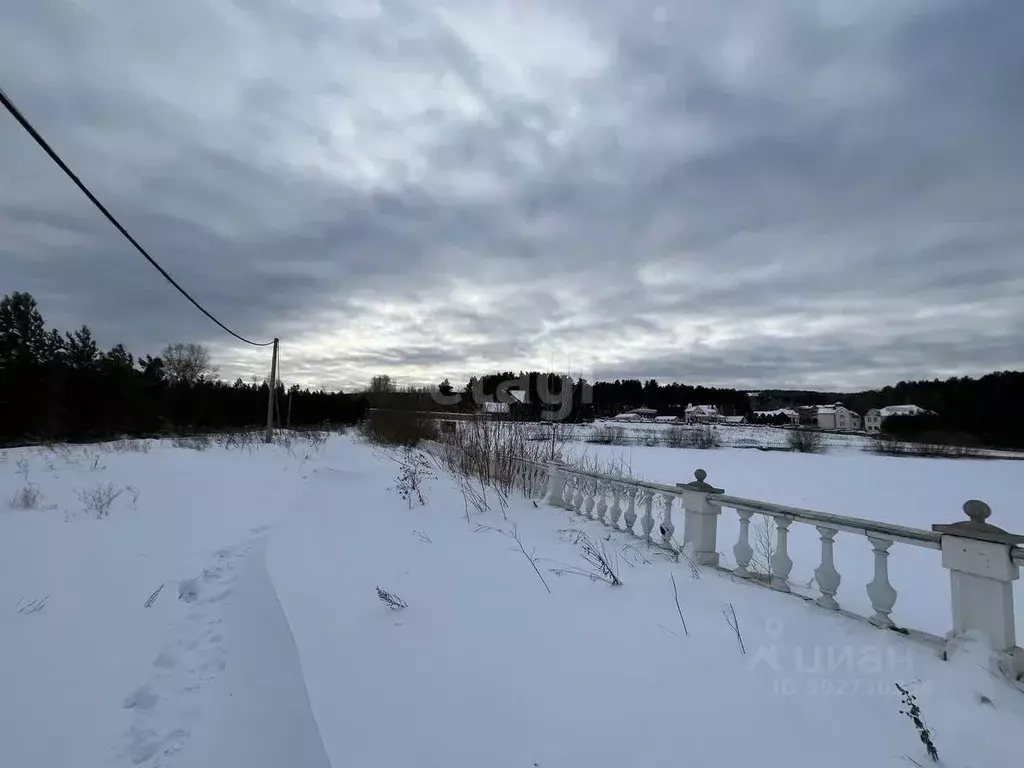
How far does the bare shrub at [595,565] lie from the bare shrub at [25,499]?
717 cm

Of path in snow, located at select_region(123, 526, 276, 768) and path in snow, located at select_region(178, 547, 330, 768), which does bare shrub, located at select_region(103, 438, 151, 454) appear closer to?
path in snow, located at select_region(123, 526, 276, 768)

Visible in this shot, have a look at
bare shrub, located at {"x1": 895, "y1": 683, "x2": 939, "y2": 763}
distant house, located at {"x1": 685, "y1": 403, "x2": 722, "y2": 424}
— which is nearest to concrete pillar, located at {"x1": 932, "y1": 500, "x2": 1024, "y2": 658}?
bare shrub, located at {"x1": 895, "y1": 683, "x2": 939, "y2": 763}

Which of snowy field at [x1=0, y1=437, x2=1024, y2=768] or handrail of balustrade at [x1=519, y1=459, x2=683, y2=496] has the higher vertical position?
handrail of balustrade at [x1=519, y1=459, x2=683, y2=496]

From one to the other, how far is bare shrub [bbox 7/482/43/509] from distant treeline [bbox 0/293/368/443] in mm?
18526

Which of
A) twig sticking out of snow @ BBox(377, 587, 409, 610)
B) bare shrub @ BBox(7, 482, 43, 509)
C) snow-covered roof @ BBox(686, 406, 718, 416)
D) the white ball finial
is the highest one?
snow-covered roof @ BBox(686, 406, 718, 416)

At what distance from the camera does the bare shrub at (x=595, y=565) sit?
14.2ft

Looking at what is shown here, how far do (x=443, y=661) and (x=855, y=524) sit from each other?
2819mm

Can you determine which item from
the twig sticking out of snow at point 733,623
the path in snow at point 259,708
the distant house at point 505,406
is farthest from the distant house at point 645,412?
the path in snow at point 259,708

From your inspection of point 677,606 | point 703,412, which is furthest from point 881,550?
point 703,412

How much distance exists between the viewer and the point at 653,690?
273 cm

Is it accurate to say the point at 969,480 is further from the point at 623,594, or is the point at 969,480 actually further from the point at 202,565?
the point at 202,565

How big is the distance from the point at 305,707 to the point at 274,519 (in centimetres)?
601

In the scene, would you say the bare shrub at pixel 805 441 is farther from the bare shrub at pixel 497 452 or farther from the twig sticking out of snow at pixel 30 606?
the twig sticking out of snow at pixel 30 606

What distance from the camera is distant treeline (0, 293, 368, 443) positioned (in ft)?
75.7
